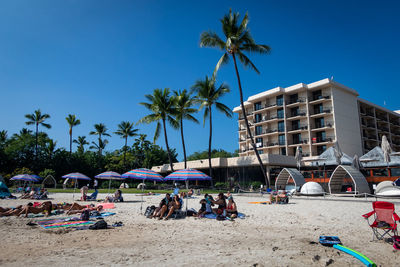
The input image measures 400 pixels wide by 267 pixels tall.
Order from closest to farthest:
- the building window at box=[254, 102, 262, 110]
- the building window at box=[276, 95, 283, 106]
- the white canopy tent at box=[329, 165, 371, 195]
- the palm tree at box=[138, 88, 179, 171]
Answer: the white canopy tent at box=[329, 165, 371, 195] < the palm tree at box=[138, 88, 179, 171] < the building window at box=[276, 95, 283, 106] < the building window at box=[254, 102, 262, 110]

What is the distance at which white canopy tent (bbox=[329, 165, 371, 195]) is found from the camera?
2142cm

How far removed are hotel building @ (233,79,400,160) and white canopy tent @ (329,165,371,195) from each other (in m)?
17.4

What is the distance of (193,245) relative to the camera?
6.07 meters

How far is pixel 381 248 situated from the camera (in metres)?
5.70

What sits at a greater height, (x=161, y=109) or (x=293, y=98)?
(x=293, y=98)

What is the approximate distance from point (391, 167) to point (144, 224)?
25.5 m

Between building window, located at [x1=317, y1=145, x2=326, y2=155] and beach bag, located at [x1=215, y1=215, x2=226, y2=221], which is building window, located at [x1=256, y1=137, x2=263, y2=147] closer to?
building window, located at [x1=317, y1=145, x2=326, y2=155]

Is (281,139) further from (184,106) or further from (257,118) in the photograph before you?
(184,106)

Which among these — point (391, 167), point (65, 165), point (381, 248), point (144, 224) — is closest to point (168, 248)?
point (144, 224)

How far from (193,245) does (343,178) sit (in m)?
22.8

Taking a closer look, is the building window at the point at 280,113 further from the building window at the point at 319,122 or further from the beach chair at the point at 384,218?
the beach chair at the point at 384,218

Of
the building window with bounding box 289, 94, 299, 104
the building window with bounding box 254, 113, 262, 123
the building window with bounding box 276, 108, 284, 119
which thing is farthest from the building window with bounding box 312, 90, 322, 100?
the building window with bounding box 254, 113, 262, 123

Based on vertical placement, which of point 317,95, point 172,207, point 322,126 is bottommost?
point 172,207

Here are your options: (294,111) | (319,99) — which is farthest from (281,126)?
(319,99)
